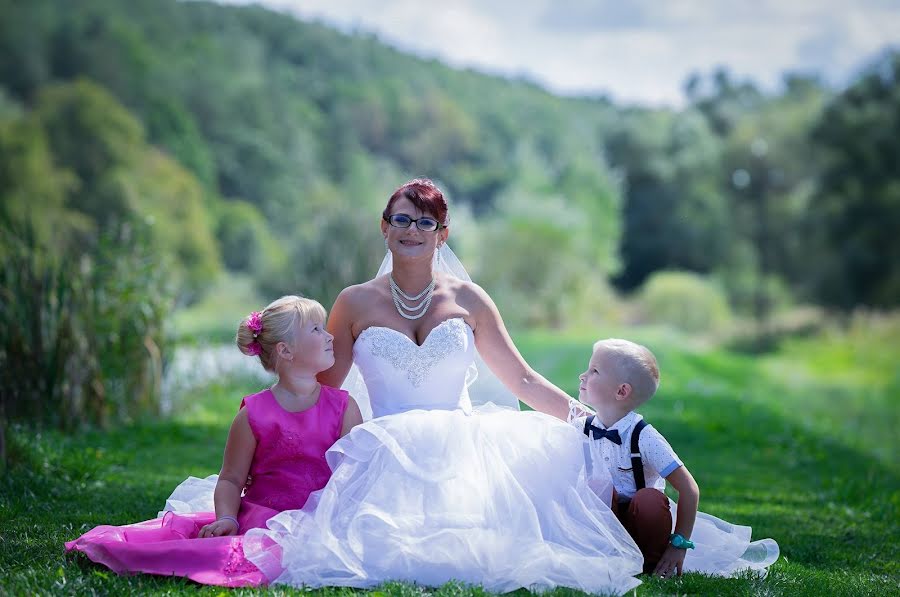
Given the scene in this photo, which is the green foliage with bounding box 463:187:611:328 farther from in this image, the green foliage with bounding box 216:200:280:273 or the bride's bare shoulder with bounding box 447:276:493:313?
the bride's bare shoulder with bounding box 447:276:493:313

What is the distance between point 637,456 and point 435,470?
0.86m

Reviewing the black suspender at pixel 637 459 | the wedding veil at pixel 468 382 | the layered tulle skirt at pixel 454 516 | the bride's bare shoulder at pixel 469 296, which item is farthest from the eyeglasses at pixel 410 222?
the black suspender at pixel 637 459

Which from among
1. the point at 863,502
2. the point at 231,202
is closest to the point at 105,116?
the point at 231,202

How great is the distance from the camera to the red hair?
4648mm

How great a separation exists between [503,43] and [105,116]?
95.6ft

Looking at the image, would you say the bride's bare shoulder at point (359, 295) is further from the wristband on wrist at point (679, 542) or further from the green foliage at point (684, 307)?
the green foliage at point (684, 307)

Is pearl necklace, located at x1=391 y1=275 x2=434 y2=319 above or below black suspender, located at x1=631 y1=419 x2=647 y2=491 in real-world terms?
above

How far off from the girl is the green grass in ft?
1.01

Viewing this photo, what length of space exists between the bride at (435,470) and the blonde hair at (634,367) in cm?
32

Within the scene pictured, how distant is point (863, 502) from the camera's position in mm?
6871

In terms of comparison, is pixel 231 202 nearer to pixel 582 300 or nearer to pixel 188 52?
pixel 188 52

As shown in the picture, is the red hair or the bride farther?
the red hair

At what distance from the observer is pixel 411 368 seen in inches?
180

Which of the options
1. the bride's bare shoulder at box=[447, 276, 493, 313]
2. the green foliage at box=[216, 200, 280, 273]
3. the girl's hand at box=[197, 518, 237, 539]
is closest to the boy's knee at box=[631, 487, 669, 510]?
the bride's bare shoulder at box=[447, 276, 493, 313]
